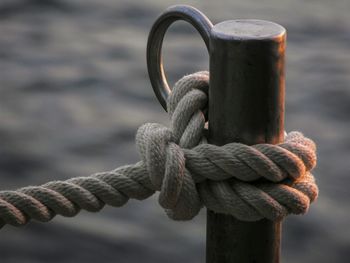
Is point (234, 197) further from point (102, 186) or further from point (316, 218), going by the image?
point (316, 218)

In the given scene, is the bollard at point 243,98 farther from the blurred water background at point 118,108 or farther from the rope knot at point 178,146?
the blurred water background at point 118,108

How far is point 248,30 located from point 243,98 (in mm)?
90

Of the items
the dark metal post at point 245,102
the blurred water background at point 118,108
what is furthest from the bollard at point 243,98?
the blurred water background at point 118,108

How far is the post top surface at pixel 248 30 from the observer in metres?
1.11

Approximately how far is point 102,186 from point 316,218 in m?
1.79

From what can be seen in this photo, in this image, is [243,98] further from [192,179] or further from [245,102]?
[192,179]

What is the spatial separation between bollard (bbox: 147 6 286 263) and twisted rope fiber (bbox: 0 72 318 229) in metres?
0.02

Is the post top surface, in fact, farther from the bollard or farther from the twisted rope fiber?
the twisted rope fiber

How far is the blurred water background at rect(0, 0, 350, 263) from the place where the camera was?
285cm

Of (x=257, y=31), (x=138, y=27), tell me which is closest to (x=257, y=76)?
(x=257, y=31)

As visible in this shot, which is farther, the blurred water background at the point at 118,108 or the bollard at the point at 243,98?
the blurred water background at the point at 118,108

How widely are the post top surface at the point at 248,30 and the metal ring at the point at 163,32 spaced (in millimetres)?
51

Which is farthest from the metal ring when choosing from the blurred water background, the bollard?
the blurred water background

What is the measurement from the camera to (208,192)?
1195 mm
